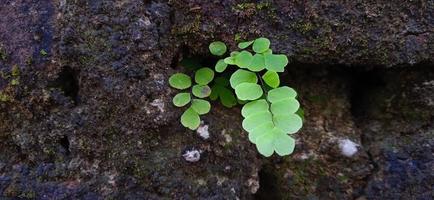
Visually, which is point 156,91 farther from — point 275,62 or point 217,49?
point 275,62

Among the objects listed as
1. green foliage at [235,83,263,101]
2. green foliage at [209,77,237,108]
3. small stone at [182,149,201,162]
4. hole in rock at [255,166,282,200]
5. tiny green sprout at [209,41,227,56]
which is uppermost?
tiny green sprout at [209,41,227,56]

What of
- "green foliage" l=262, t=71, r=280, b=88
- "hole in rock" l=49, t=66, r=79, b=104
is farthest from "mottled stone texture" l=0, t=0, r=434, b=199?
"green foliage" l=262, t=71, r=280, b=88

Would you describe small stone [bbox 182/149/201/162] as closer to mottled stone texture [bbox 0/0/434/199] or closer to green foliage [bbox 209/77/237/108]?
mottled stone texture [bbox 0/0/434/199]

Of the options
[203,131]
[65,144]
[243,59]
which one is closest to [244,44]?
[243,59]

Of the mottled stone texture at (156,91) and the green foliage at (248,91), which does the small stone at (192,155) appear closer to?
the mottled stone texture at (156,91)

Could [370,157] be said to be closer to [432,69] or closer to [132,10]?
[432,69]

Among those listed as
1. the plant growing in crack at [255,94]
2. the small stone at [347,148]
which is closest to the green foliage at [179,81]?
the plant growing in crack at [255,94]

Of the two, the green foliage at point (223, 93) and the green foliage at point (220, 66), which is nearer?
the green foliage at point (220, 66)
